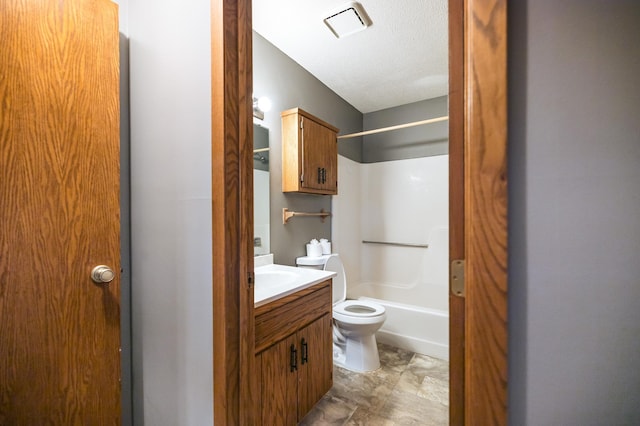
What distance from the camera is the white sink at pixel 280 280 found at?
1.25 meters

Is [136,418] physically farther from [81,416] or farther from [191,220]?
[191,220]

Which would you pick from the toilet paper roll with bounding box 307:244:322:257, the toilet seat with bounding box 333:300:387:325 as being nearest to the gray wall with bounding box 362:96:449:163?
the toilet paper roll with bounding box 307:244:322:257

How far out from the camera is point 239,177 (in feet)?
2.83

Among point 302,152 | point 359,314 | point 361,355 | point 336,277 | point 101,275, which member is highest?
point 302,152

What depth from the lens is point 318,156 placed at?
87.6 inches

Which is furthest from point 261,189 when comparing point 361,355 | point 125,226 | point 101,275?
point 361,355

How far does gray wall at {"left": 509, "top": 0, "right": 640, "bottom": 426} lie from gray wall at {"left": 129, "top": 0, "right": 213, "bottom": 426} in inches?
33.1

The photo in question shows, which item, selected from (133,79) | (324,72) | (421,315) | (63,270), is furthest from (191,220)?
(421,315)

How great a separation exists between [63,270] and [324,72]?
2.29 m

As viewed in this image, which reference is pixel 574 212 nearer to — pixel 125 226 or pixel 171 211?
pixel 171 211

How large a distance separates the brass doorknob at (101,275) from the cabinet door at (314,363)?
902mm

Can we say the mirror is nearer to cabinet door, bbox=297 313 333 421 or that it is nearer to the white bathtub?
cabinet door, bbox=297 313 333 421

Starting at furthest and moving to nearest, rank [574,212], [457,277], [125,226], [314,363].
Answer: [314,363]
[125,226]
[457,277]
[574,212]

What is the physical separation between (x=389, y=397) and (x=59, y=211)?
2028mm
